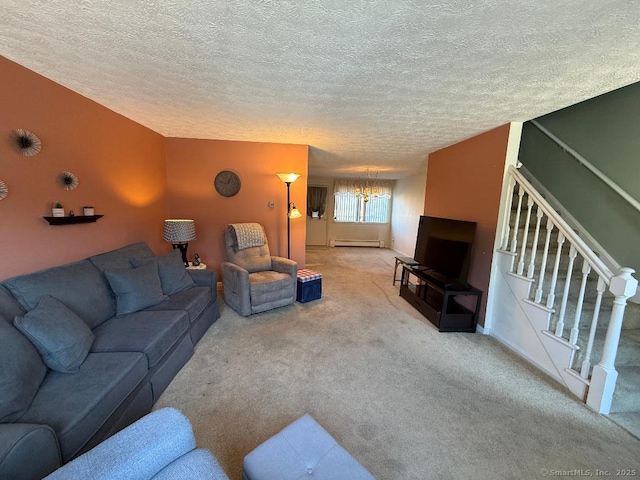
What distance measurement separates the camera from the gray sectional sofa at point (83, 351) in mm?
1100

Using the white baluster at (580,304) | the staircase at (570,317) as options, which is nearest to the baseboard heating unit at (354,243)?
the staircase at (570,317)

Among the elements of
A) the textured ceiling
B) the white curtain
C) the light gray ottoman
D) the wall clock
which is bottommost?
the light gray ottoman

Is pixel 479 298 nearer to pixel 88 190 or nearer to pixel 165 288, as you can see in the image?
pixel 165 288

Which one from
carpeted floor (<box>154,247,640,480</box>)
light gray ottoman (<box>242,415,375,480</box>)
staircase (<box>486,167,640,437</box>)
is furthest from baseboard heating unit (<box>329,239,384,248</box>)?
light gray ottoman (<box>242,415,375,480</box>)

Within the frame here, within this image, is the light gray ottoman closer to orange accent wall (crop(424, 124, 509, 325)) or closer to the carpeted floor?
the carpeted floor

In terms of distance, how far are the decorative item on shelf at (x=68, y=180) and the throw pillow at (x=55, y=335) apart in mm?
1071

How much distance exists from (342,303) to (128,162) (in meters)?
3.13

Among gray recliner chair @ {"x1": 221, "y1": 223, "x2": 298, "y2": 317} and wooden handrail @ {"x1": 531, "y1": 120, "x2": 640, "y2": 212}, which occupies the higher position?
wooden handrail @ {"x1": 531, "y1": 120, "x2": 640, "y2": 212}

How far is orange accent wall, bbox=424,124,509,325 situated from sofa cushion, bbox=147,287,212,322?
3020 mm

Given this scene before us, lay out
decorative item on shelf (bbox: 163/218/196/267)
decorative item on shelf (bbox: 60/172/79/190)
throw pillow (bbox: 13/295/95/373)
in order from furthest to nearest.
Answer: decorative item on shelf (bbox: 163/218/196/267)
decorative item on shelf (bbox: 60/172/79/190)
throw pillow (bbox: 13/295/95/373)

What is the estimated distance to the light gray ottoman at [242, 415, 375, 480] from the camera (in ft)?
3.24

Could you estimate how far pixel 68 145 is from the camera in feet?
7.14

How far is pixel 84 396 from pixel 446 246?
11.2 feet

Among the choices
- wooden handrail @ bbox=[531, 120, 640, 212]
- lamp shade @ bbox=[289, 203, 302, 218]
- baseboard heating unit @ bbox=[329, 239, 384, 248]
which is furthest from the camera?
baseboard heating unit @ bbox=[329, 239, 384, 248]
